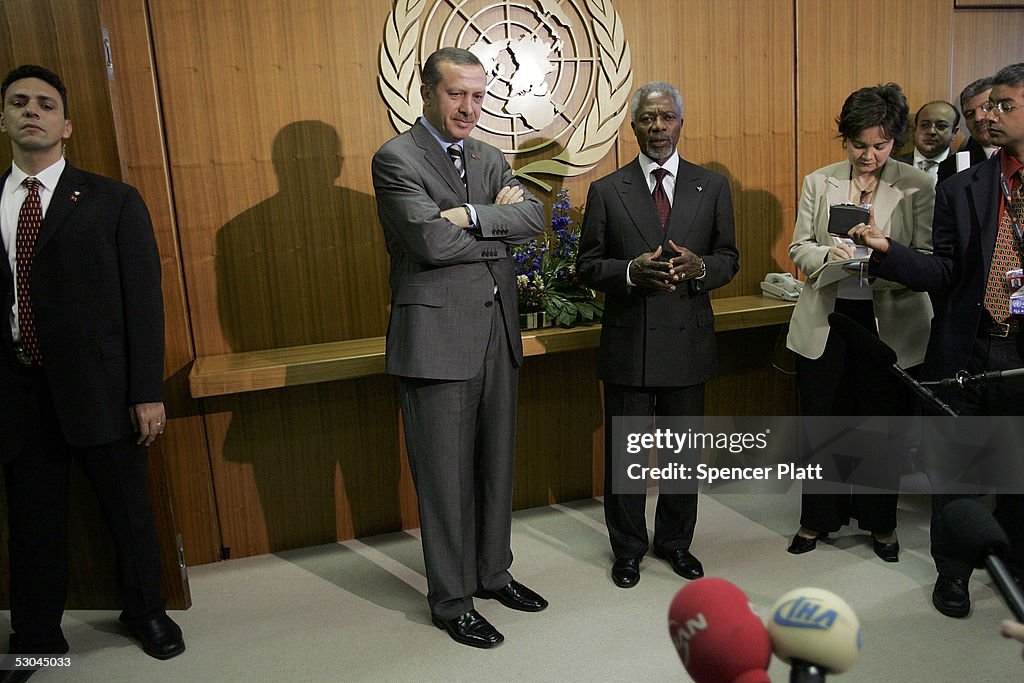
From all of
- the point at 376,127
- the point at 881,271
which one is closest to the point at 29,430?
the point at 376,127

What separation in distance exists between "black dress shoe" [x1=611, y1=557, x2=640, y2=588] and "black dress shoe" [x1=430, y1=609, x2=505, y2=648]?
565 millimetres

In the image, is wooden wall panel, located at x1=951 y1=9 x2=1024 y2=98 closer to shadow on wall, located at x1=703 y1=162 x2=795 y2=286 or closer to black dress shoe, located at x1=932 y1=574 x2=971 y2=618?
shadow on wall, located at x1=703 y1=162 x2=795 y2=286

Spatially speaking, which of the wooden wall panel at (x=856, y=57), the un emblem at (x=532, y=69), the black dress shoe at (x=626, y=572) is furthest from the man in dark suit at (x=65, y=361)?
the wooden wall panel at (x=856, y=57)

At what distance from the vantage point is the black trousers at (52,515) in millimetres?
2605

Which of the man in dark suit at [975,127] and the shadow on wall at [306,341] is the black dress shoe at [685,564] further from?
the man in dark suit at [975,127]

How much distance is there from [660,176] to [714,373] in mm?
784

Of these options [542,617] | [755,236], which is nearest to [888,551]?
[542,617]

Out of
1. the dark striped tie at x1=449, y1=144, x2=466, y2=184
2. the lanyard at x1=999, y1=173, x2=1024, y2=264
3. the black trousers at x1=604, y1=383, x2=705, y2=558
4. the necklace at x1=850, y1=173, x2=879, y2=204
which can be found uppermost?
the dark striped tie at x1=449, y1=144, x2=466, y2=184

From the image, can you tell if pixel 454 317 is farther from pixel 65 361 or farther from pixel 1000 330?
pixel 1000 330

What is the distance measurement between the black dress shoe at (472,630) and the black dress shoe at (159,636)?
90 centimetres

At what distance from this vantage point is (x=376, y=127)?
3.38 m

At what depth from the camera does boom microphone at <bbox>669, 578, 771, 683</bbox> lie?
0.84 meters

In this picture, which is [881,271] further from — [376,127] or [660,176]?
[376,127]

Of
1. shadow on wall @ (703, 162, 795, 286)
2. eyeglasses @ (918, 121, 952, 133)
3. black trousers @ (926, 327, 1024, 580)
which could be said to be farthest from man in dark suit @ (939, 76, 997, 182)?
black trousers @ (926, 327, 1024, 580)
